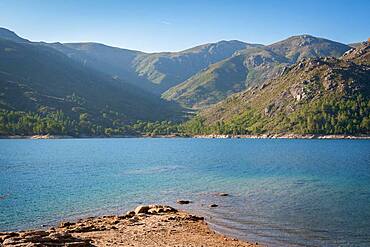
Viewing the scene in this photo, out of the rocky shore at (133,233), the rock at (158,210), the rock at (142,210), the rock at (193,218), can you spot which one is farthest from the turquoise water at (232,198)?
the rock at (142,210)

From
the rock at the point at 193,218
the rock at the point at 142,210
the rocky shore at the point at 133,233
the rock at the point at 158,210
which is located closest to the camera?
the rocky shore at the point at 133,233

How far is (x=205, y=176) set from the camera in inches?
3460

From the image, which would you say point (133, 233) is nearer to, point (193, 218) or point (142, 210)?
point (193, 218)

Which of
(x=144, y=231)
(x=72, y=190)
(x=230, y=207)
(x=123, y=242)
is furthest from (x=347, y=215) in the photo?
(x=72, y=190)

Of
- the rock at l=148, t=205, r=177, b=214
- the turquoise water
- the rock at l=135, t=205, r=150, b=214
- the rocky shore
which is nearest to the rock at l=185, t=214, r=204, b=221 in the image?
the rocky shore

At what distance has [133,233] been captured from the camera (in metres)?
36.3

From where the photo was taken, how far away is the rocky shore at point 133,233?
29966 mm

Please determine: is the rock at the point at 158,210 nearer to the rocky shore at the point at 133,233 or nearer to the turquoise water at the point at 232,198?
the rocky shore at the point at 133,233

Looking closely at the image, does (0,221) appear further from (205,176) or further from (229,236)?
(205,176)

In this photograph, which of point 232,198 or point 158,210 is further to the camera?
point 232,198

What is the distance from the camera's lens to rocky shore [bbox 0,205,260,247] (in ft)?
98.3

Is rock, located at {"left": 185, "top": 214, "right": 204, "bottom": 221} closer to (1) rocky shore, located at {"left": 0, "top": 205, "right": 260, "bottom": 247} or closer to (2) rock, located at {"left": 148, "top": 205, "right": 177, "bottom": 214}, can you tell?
(1) rocky shore, located at {"left": 0, "top": 205, "right": 260, "bottom": 247}

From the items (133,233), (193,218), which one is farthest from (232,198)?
(133,233)

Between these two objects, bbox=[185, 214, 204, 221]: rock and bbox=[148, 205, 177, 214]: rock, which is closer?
bbox=[185, 214, 204, 221]: rock
